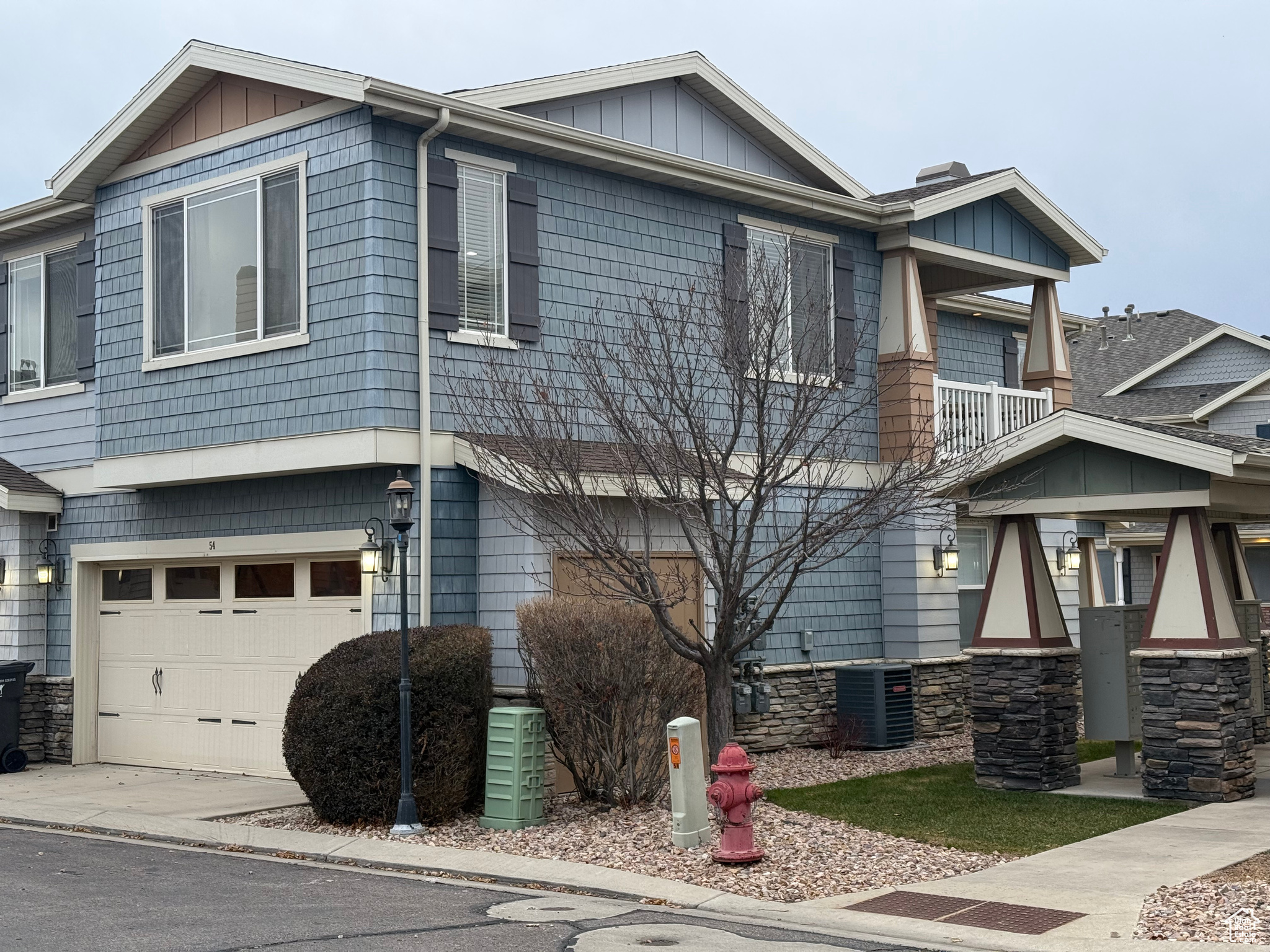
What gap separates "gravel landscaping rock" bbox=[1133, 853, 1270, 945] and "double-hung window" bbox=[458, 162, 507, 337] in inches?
310

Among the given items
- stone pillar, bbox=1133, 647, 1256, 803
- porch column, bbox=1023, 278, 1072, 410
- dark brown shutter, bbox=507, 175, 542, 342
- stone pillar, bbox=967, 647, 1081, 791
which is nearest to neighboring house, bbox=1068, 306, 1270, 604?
porch column, bbox=1023, 278, 1072, 410

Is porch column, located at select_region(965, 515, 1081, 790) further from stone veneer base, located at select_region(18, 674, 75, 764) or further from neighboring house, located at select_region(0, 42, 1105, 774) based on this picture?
stone veneer base, located at select_region(18, 674, 75, 764)

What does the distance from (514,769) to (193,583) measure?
5853 mm

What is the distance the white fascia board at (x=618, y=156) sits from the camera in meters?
13.1

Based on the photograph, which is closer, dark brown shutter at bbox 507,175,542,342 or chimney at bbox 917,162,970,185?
dark brown shutter at bbox 507,175,542,342

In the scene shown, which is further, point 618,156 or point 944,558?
point 944,558

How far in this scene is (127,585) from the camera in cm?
1642

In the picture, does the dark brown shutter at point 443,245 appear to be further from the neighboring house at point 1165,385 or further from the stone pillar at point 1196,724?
the neighboring house at point 1165,385

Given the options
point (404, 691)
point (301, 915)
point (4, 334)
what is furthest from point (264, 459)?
point (301, 915)

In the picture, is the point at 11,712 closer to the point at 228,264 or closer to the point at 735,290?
the point at 228,264

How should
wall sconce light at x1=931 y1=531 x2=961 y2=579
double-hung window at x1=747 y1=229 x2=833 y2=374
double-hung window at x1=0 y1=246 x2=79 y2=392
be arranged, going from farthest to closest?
wall sconce light at x1=931 y1=531 x2=961 y2=579 → double-hung window at x1=0 y1=246 x2=79 y2=392 → double-hung window at x1=747 y1=229 x2=833 y2=374

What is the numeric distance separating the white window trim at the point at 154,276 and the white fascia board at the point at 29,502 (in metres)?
2.63

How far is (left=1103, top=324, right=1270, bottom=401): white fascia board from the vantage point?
31375 millimetres

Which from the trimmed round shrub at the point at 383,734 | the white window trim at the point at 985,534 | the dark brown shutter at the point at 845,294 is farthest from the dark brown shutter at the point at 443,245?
the white window trim at the point at 985,534
